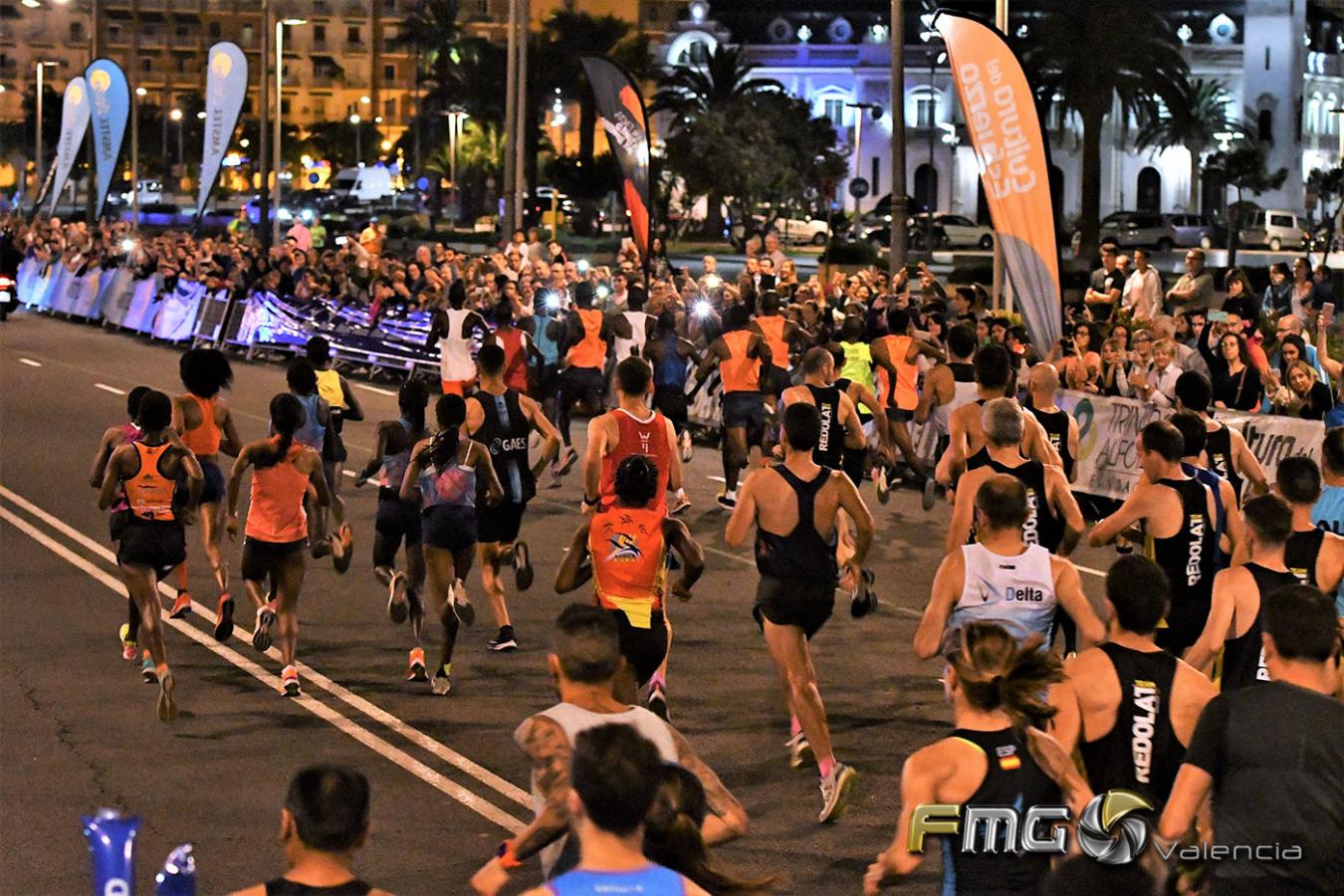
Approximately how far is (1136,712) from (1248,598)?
4.88ft

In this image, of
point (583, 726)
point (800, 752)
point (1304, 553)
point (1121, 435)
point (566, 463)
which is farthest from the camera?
point (566, 463)

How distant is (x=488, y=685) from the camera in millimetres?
11750

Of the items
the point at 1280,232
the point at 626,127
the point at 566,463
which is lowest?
the point at 566,463

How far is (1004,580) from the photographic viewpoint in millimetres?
7488

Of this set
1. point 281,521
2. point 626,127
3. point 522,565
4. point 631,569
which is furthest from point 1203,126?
point 631,569

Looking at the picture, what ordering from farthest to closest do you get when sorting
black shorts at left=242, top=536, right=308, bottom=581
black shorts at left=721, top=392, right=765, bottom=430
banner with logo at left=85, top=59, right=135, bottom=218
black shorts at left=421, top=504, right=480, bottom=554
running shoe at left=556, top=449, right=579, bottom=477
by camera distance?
banner with logo at left=85, top=59, right=135, bottom=218 → running shoe at left=556, top=449, right=579, bottom=477 → black shorts at left=721, top=392, right=765, bottom=430 → black shorts at left=421, top=504, right=480, bottom=554 → black shorts at left=242, top=536, right=308, bottom=581

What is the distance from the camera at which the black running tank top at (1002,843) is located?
5.33 meters

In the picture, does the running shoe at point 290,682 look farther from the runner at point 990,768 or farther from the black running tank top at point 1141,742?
the runner at point 990,768

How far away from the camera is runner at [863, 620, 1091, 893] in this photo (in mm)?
5320

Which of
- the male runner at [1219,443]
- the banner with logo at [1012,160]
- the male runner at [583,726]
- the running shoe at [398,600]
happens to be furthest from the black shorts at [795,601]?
the banner with logo at [1012,160]

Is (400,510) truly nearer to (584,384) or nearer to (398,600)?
(398,600)

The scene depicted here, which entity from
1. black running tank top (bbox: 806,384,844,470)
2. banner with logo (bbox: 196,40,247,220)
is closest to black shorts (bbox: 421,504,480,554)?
black running tank top (bbox: 806,384,844,470)

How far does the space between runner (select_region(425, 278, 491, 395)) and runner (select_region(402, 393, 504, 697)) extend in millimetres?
7513

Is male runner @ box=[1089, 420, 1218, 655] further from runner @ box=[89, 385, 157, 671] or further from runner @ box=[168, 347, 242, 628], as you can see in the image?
runner @ box=[168, 347, 242, 628]
